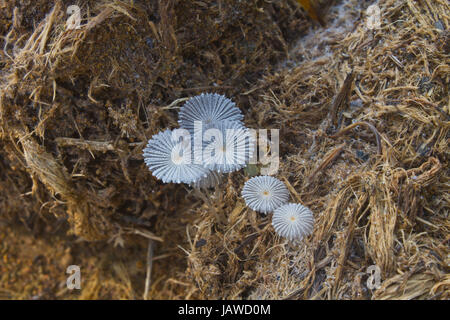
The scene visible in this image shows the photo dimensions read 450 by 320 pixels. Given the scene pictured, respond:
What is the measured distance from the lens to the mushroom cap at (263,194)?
1.37m

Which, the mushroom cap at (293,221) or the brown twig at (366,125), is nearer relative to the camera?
the mushroom cap at (293,221)

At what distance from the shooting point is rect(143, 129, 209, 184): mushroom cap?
4.38ft

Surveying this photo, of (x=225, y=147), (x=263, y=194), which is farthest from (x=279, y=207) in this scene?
(x=225, y=147)

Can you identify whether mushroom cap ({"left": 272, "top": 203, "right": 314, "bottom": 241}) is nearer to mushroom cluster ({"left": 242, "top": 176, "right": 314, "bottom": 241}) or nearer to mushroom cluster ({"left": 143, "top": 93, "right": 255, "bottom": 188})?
mushroom cluster ({"left": 242, "top": 176, "right": 314, "bottom": 241})

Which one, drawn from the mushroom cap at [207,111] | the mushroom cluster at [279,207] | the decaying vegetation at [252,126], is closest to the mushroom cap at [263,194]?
the mushroom cluster at [279,207]

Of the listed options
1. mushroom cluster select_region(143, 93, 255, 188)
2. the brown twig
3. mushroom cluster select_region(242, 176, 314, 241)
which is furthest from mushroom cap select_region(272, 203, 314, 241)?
the brown twig

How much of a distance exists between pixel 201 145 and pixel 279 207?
1.16ft

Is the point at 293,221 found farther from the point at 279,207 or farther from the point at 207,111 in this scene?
the point at 207,111

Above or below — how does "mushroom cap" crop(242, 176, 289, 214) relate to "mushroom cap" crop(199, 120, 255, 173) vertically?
below

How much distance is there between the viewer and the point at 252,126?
1.61 m

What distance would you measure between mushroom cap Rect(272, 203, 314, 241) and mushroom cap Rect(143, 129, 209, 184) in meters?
0.30

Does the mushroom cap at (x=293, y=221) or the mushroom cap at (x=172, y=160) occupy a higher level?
the mushroom cap at (x=172, y=160)

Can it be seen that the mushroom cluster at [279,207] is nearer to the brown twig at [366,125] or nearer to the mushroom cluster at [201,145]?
the mushroom cluster at [201,145]

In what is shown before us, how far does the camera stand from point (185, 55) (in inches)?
63.2
